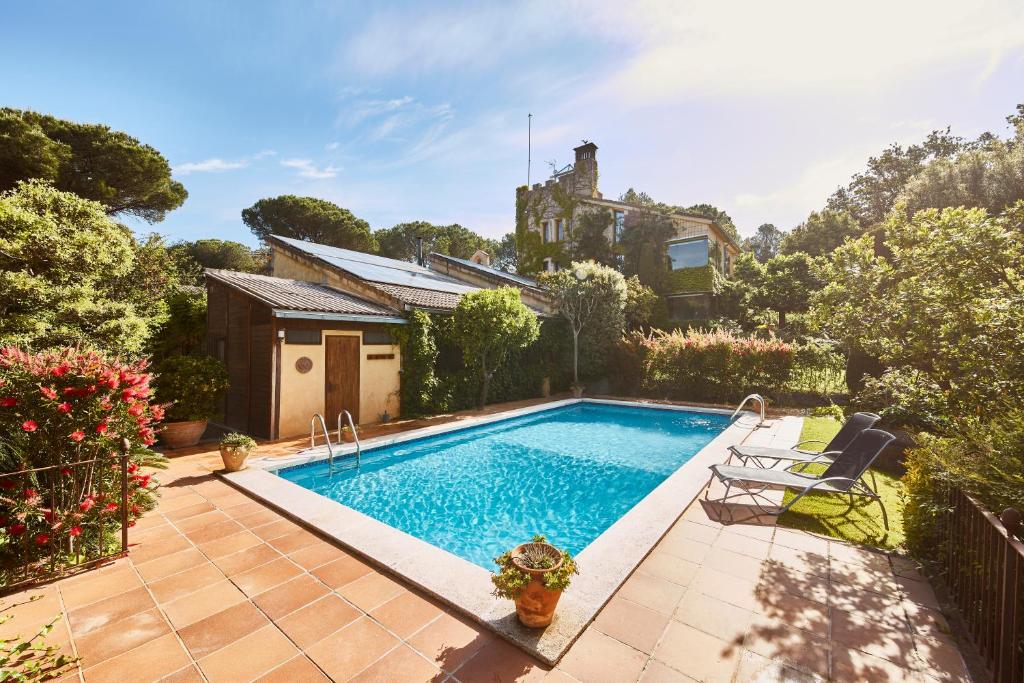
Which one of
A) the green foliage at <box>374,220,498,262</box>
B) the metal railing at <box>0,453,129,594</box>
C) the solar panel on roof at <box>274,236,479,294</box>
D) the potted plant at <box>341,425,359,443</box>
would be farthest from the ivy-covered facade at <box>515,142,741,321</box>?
the metal railing at <box>0,453,129,594</box>

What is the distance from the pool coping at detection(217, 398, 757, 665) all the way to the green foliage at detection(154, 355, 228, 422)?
310cm

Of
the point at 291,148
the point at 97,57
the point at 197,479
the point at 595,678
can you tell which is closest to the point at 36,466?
the point at 197,479

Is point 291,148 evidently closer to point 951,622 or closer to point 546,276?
point 546,276

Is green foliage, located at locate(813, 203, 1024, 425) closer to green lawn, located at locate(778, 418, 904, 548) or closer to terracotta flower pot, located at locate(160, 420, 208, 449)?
green lawn, located at locate(778, 418, 904, 548)

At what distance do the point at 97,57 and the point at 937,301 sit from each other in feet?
45.6

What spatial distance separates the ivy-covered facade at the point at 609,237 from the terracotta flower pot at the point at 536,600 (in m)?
22.3

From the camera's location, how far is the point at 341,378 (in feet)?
34.8

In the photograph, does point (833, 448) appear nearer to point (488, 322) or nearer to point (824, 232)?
point (488, 322)

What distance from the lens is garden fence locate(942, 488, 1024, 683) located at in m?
2.30

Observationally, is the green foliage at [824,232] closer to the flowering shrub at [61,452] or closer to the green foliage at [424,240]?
the green foliage at [424,240]

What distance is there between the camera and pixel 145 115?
8.55 metres

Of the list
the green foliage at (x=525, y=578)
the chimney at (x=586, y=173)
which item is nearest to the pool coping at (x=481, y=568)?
the green foliage at (x=525, y=578)

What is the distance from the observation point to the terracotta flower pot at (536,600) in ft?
9.52

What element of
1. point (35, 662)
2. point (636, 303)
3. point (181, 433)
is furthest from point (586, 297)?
point (35, 662)
